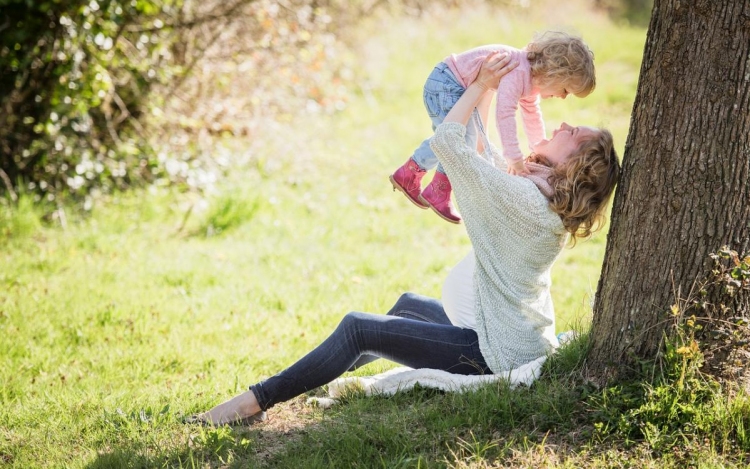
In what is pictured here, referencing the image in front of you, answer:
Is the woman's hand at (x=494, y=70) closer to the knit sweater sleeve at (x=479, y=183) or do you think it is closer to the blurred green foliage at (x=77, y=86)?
the knit sweater sleeve at (x=479, y=183)

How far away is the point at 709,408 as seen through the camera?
2.79 meters

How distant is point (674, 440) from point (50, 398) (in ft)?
9.62

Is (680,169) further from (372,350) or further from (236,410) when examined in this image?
(236,410)

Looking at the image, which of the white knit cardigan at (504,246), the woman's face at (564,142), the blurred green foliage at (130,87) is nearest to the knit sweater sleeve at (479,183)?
the white knit cardigan at (504,246)

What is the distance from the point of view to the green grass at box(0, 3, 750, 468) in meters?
2.98

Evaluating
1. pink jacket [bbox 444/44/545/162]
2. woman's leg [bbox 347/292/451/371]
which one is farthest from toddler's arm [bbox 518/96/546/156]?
woman's leg [bbox 347/292/451/371]

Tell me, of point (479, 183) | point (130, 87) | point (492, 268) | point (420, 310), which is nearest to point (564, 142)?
point (479, 183)

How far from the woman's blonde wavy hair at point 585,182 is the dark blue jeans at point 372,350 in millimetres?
695

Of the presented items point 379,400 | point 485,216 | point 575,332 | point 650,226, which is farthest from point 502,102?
point 379,400

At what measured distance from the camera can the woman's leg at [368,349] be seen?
321 centimetres

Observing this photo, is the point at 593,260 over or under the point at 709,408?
under

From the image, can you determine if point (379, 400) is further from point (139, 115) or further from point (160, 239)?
point (139, 115)

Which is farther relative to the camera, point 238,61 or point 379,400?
point 238,61

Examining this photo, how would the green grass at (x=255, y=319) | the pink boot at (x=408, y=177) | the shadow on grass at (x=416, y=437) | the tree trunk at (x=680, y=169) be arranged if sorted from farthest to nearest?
the pink boot at (x=408, y=177)
the green grass at (x=255, y=319)
the shadow on grass at (x=416, y=437)
the tree trunk at (x=680, y=169)
